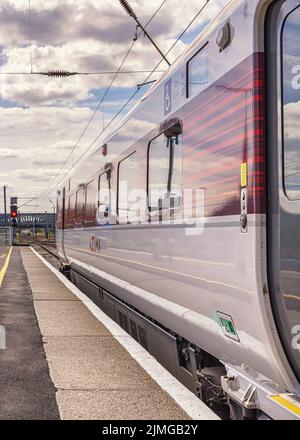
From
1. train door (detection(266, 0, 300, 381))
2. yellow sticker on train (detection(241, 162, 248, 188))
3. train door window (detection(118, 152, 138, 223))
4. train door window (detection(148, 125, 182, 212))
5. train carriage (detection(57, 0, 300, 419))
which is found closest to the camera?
train door (detection(266, 0, 300, 381))

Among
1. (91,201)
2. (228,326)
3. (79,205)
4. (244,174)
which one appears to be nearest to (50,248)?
(79,205)

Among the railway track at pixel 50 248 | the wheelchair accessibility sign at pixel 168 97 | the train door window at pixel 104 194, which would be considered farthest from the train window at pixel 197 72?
the railway track at pixel 50 248

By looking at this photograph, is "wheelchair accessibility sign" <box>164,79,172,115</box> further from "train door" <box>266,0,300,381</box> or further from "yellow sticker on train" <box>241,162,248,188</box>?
"train door" <box>266,0,300,381</box>

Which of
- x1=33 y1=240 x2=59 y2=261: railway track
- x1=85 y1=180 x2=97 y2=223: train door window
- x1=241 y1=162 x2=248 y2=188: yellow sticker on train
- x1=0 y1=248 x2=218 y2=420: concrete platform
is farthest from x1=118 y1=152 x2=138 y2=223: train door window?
x1=33 y1=240 x2=59 y2=261: railway track

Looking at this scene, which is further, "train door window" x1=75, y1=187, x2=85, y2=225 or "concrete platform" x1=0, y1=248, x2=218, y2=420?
"train door window" x1=75, y1=187, x2=85, y2=225

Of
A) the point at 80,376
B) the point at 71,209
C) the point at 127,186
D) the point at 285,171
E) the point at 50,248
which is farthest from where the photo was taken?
the point at 50,248

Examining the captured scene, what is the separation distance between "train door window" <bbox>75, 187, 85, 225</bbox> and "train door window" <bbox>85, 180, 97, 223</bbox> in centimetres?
88

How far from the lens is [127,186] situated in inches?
311

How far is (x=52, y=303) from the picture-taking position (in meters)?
12.2

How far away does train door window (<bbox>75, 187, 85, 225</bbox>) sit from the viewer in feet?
44.7

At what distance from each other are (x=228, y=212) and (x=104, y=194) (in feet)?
19.6

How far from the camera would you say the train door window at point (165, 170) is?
546 centimetres

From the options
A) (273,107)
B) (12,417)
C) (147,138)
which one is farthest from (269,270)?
(147,138)

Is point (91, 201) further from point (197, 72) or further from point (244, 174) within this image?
point (244, 174)
